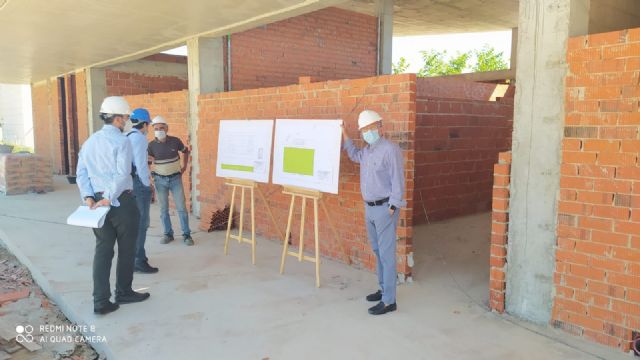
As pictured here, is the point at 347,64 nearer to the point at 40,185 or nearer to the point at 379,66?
the point at 379,66

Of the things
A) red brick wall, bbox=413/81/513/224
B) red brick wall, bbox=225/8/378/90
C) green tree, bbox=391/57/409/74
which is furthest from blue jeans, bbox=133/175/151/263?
green tree, bbox=391/57/409/74

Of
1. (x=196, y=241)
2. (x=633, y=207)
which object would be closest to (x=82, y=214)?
(x=196, y=241)

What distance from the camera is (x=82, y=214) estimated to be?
400cm

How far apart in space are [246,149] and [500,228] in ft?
10.4

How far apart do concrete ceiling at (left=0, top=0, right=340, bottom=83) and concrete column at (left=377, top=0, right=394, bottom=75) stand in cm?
461

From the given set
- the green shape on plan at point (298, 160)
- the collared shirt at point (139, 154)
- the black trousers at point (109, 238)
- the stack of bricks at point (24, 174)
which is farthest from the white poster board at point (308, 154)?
the stack of bricks at point (24, 174)

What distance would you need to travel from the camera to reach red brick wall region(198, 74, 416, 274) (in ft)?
15.9

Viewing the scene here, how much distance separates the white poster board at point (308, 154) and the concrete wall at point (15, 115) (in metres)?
32.4

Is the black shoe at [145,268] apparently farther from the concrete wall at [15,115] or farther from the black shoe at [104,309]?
the concrete wall at [15,115]

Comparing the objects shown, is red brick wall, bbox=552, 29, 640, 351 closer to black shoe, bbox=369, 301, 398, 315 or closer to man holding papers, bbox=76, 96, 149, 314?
black shoe, bbox=369, 301, 398, 315

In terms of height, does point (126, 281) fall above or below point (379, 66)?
below

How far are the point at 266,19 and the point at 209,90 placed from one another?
1871 millimetres

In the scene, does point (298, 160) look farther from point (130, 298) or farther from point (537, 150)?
point (537, 150)

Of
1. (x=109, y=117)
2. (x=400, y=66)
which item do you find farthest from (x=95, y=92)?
(x=400, y=66)
